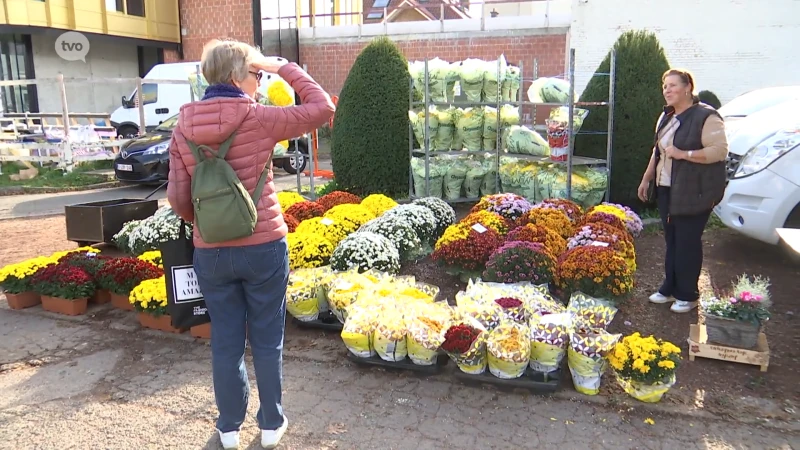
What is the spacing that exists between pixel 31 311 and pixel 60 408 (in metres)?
2.04

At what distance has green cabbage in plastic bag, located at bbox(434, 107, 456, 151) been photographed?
806 cm

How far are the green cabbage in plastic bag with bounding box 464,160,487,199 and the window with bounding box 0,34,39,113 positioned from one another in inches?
752

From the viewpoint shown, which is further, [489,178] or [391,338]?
[489,178]

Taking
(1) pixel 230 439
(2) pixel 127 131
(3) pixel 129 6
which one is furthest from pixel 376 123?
(3) pixel 129 6

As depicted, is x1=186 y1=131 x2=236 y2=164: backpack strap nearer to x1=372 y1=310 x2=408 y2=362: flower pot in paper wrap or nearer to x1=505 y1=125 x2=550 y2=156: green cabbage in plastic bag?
x1=372 y1=310 x2=408 y2=362: flower pot in paper wrap

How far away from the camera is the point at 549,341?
139 inches

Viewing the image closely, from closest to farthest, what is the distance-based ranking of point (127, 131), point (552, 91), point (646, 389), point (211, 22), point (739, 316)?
→ point (646, 389) < point (739, 316) < point (552, 91) < point (127, 131) < point (211, 22)

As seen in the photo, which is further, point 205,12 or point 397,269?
point 205,12

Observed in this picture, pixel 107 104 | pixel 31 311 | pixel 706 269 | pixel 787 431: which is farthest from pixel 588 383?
pixel 107 104

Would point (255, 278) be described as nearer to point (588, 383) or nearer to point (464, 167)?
point (588, 383)

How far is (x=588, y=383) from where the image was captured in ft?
11.7

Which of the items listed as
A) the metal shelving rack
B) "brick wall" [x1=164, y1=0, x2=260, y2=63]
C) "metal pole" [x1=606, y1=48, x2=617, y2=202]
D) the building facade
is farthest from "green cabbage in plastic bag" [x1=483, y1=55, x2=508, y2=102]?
"brick wall" [x1=164, y1=0, x2=260, y2=63]

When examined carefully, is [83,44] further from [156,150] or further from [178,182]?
[178,182]

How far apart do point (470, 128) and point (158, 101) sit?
13.7 m
